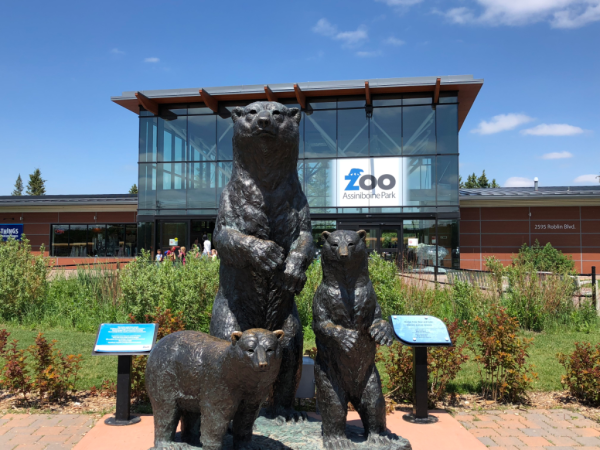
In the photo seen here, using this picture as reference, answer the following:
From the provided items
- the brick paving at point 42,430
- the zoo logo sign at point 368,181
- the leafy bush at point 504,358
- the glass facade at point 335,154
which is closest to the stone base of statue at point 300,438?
the brick paving at point 42,430

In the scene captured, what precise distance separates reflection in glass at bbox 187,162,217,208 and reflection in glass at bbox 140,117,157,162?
5.92ft

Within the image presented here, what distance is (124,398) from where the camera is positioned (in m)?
4.38

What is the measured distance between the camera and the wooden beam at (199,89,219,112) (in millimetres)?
17880

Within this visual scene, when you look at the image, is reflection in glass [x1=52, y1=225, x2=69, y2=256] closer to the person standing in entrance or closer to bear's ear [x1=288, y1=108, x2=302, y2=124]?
the person standing in entrance

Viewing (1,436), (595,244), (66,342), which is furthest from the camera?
(595,244)

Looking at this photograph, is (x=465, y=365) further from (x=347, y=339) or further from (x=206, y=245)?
(x=206, y=245)

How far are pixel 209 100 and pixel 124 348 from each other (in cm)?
1536

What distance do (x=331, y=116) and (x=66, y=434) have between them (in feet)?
52.5

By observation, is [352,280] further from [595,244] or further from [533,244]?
[595,244]

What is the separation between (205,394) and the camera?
2473 millimetres

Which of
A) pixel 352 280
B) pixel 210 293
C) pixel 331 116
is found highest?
pixel 331 116

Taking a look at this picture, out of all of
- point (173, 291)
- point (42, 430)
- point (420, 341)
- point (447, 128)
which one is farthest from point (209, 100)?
point (420, 341)

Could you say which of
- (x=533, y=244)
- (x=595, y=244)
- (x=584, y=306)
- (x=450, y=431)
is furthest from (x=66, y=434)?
(x=595, y=244)

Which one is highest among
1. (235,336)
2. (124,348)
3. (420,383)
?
(235,336)
